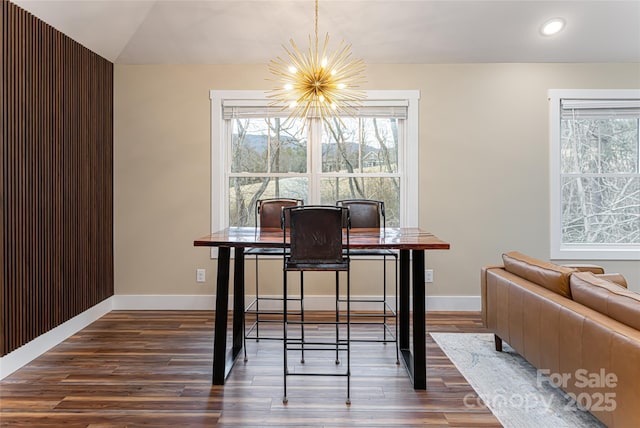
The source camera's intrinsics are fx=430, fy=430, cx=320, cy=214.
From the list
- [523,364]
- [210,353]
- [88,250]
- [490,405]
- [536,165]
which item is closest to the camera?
[490,405]

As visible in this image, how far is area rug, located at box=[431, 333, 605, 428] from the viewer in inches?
85.0

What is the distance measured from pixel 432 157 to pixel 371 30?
132cm

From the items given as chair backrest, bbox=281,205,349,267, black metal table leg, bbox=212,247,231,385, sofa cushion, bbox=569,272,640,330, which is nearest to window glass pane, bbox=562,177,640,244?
sofa cushion, bbox=569,272,640,330

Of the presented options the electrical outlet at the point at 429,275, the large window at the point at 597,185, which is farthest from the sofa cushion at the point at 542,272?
the large window at the point at 597,185

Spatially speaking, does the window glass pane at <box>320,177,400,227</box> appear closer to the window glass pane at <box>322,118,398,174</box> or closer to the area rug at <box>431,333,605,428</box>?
the window glass pane at <box>322,118,398,174</box>

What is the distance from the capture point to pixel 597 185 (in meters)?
4.34

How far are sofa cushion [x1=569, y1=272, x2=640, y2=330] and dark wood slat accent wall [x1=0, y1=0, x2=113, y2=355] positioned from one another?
3.31m

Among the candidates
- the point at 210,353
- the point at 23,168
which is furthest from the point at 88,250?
the point at 210,353

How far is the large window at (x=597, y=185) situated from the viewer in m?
4.23

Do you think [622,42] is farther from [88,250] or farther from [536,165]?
[88,250]

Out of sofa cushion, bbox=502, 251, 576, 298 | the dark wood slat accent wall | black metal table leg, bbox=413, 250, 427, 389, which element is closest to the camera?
sofa cushion, bbox=502, 251, 576, 298

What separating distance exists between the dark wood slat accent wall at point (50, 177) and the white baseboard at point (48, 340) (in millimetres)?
53

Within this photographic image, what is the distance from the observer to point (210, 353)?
3.12m

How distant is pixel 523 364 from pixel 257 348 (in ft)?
6.11
